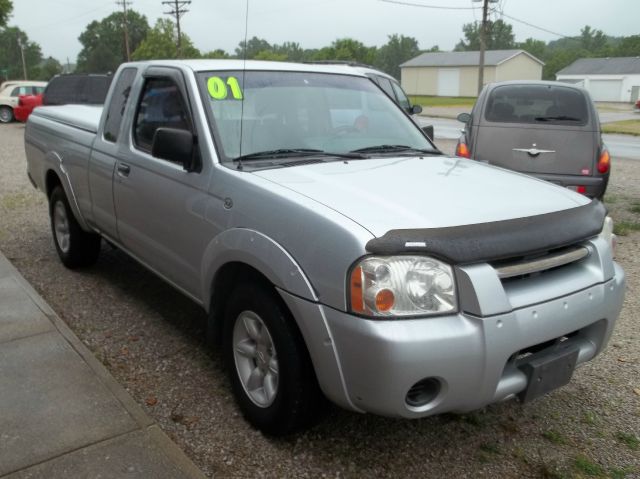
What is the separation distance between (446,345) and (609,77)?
3272 inches

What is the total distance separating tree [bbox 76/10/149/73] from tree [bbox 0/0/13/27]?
7668 centimetres

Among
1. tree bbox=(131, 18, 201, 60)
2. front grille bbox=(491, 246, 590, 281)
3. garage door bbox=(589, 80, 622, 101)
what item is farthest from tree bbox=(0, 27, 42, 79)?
front grille bbox=(491, 246, 590, 281)

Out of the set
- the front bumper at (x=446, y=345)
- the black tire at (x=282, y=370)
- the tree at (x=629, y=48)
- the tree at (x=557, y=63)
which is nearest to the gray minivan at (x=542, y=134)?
the front bumper at (x=446, y=345)

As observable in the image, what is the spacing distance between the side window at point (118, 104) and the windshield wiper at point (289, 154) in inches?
62.3

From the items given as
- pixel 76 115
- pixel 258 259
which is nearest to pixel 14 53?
pixel 76 115

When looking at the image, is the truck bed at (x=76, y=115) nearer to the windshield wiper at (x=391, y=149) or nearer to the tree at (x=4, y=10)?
the windshield wiper at (x=391, y=149)

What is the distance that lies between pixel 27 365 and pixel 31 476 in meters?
1.17

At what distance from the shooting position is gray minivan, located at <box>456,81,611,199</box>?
7.04m

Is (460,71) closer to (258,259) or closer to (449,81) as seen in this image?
(449,81)

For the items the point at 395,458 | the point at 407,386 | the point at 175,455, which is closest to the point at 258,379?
the point at 175,455

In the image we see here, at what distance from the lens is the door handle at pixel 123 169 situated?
423 centimetres

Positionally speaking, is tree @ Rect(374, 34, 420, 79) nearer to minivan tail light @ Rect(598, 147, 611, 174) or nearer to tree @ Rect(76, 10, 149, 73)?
tree @ Rect(76, 10, 149, 73)

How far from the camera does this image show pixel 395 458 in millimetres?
2982

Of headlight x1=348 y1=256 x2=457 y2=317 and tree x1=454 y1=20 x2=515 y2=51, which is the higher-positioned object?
tree x1=454 y1=20 x2=515 y2=51
